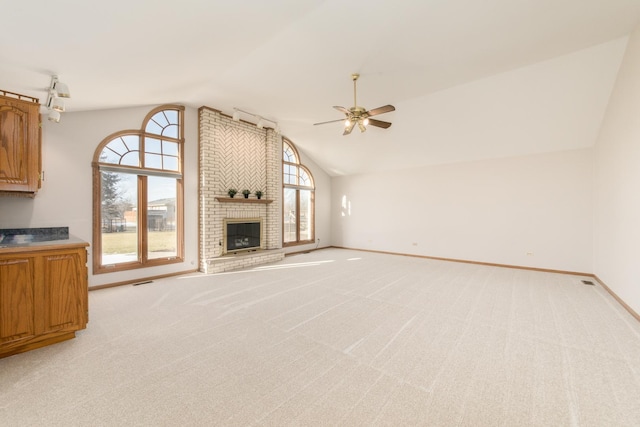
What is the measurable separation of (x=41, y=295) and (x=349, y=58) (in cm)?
440

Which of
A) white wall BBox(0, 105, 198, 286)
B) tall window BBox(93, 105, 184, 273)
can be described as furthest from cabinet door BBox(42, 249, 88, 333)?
tall window BBox(93, 105, 184, 273)

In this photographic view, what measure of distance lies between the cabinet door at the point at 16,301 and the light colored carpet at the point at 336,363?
22 cm

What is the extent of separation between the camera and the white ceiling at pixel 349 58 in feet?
7.37

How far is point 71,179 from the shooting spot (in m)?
4.03

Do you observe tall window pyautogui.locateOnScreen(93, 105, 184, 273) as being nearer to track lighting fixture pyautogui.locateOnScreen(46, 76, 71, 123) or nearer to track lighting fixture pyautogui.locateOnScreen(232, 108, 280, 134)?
track lighting fixture pyautogui.locateOnScreen(232, 108, 280, 134)

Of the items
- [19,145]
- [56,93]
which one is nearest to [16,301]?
[19,145]

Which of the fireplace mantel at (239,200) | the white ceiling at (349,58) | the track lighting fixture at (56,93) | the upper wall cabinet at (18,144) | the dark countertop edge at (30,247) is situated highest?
the white ceiling at (349,58)

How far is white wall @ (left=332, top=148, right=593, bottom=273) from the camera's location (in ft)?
17.5

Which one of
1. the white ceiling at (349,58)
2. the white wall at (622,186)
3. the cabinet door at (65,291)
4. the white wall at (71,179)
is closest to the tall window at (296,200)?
the white ceiling at (349,58)

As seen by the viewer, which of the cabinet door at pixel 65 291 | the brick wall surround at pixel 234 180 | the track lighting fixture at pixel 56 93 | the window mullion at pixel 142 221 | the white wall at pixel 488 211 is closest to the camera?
the cabinet door at pixel 65 291

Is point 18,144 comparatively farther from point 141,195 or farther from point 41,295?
point 141,195

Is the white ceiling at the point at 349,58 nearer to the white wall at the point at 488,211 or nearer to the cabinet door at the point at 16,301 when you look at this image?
the white wall at the point at 488,211

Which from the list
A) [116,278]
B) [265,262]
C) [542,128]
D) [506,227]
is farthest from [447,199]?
[116,278]

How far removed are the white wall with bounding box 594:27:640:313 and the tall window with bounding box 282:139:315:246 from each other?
6653 millimetres
